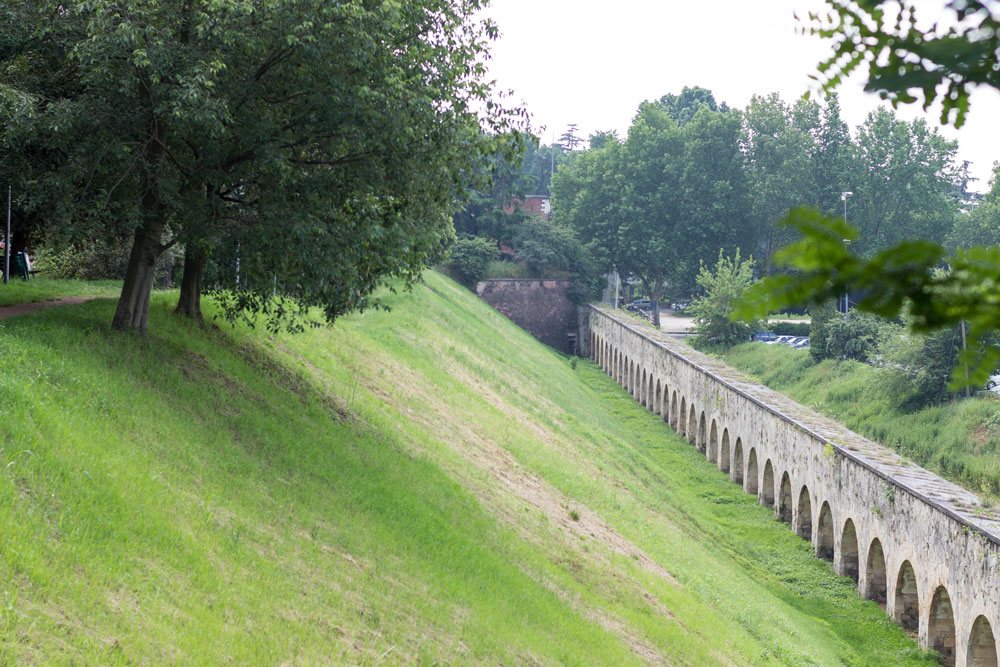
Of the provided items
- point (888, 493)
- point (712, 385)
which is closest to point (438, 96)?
point (888, 493)

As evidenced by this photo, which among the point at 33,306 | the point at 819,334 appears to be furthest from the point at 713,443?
the point at 33,306

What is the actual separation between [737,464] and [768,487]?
116 inches

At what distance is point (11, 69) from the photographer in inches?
494

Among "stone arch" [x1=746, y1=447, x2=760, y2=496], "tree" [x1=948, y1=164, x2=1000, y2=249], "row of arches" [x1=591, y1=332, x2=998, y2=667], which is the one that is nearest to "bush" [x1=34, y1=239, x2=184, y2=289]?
"row of arches" [x1=591, y1=332, x2=998, y2=667]

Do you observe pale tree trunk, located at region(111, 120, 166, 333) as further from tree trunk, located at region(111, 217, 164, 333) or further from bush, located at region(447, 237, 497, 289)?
bush, located at region(447, 237, 497, 289)

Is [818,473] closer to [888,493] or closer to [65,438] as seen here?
[888,493]

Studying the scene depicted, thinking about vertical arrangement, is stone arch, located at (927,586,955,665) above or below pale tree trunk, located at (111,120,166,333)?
below

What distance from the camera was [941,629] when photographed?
16375mm

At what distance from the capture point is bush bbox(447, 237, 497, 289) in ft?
169

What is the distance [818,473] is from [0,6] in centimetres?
1751

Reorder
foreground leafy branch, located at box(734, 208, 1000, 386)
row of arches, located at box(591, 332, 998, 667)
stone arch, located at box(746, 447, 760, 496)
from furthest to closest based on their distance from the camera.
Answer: stone arch, located at box(746, 447, 760, 496) → row of arches, located at box(591, 332, 998, 667) → foreground leafy branch, located at box(734, 208, 1000, 386)

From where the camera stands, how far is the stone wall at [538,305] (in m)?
52.6

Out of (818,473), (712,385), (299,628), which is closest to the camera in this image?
(299,628)

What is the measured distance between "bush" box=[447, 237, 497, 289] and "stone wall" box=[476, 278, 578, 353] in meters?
0.63
